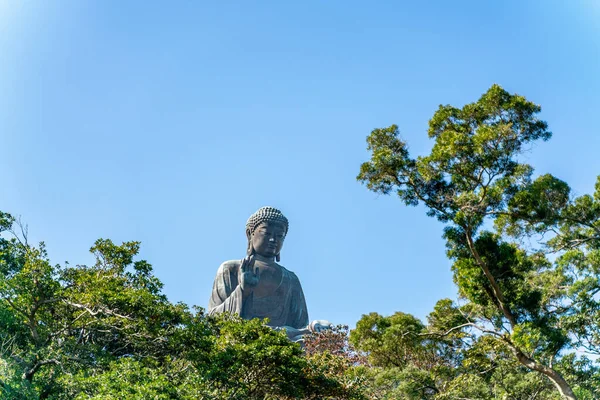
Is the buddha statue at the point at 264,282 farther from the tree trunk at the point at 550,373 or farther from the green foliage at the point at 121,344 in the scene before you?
the tree trunk at the point at 550,373

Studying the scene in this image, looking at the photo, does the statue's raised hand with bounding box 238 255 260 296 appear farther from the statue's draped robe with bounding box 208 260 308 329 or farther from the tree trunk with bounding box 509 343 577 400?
the tree trunk with bounding box 509 343 577 400

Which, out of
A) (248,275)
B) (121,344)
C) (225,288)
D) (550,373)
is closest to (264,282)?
(248,275)

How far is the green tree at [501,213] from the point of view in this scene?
1336 cm

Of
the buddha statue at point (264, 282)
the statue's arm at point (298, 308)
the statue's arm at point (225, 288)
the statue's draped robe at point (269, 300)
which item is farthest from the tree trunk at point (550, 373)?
the statue's arm at point (225, 288)

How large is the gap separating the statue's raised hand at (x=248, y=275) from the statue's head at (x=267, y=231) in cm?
68

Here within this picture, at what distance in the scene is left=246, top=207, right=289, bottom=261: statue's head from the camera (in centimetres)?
3069

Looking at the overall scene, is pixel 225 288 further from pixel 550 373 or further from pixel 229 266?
pixel 550 373

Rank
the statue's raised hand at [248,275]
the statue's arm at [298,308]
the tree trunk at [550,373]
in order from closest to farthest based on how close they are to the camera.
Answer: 1. the tree trunk at [550,373]
2. the statue's raised hand at [248,275]
3. the statue's arm at [298,308]

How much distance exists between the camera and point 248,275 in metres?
30.0

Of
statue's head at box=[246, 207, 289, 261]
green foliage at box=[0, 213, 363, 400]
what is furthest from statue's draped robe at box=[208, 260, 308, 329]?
green foliage at box=[0, 213, 363, 400]

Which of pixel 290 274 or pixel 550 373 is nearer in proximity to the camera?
pixel 550 373

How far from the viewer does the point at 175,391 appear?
11828 mm

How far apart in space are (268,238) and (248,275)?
1951 mm

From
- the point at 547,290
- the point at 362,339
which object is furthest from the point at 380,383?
the point at 547,290
